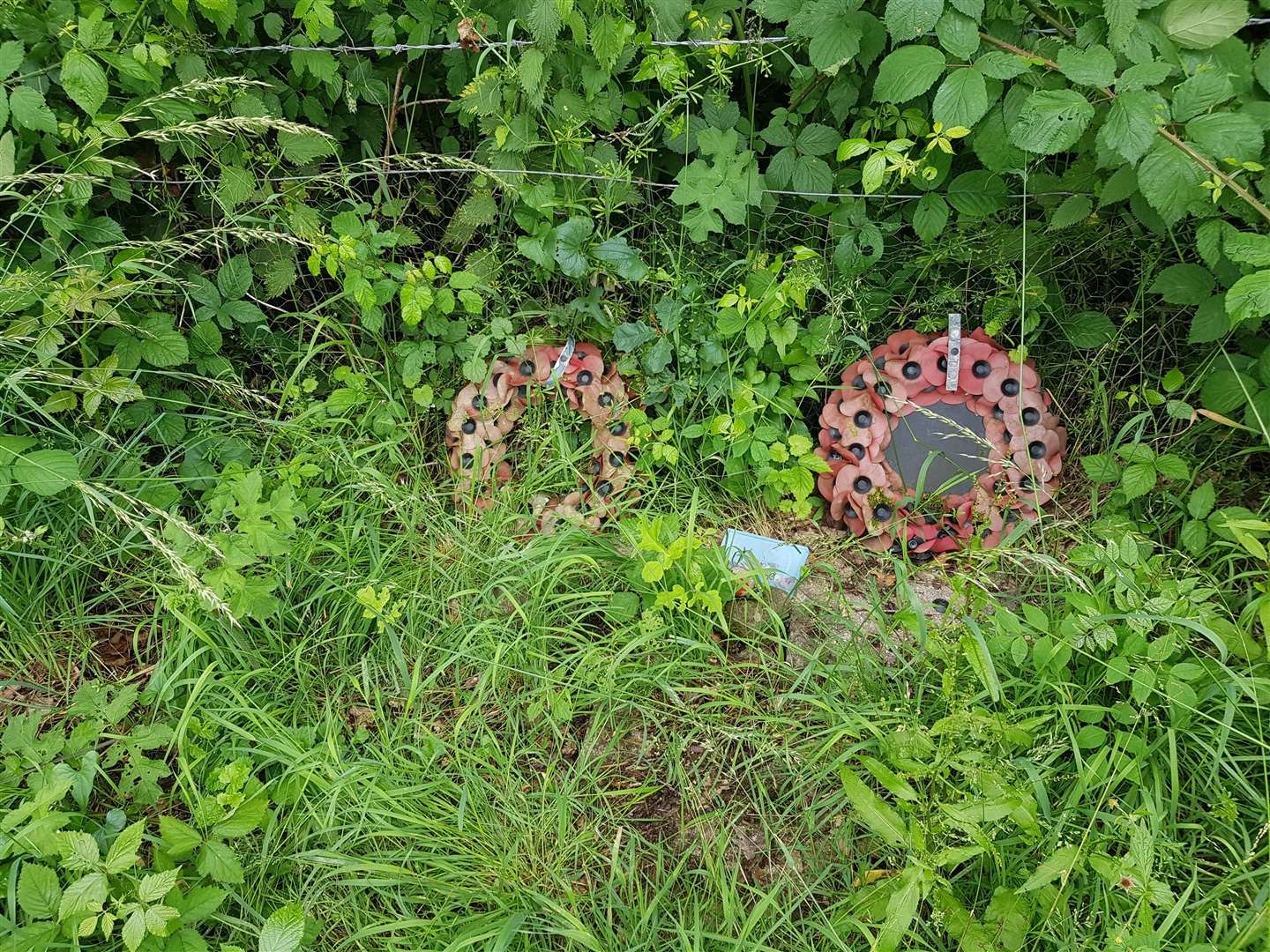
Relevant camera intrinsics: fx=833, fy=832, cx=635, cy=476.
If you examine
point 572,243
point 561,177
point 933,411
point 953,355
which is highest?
point 561,177

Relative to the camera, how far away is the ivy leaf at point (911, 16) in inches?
64.2

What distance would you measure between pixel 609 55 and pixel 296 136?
0.88 metres

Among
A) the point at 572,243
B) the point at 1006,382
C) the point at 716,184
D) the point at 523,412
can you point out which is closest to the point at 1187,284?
the point at 1006,382

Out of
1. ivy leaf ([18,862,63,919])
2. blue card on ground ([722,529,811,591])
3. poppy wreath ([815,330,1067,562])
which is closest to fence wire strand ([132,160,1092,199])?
poppy wreath ([815,330,1067,562])

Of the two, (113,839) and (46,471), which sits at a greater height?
(46,471)

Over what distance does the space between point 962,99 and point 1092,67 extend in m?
0.23

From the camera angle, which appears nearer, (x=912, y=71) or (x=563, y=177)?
(x=912, y=71)

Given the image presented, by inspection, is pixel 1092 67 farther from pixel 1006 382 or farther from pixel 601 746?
pixel 601 746

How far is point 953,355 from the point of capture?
2131mm

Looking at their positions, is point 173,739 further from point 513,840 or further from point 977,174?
point 977,174

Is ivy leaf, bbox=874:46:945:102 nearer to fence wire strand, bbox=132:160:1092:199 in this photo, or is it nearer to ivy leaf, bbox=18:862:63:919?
fence wire strand, bbox=132:160:1092:199

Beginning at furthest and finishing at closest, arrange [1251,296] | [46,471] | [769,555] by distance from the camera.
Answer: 1. [769,555]
2. [46,471]
3. [1251,296]

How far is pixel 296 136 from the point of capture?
215 cm

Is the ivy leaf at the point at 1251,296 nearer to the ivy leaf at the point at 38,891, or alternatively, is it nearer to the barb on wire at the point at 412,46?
the barb on wire at the point at 412,46
